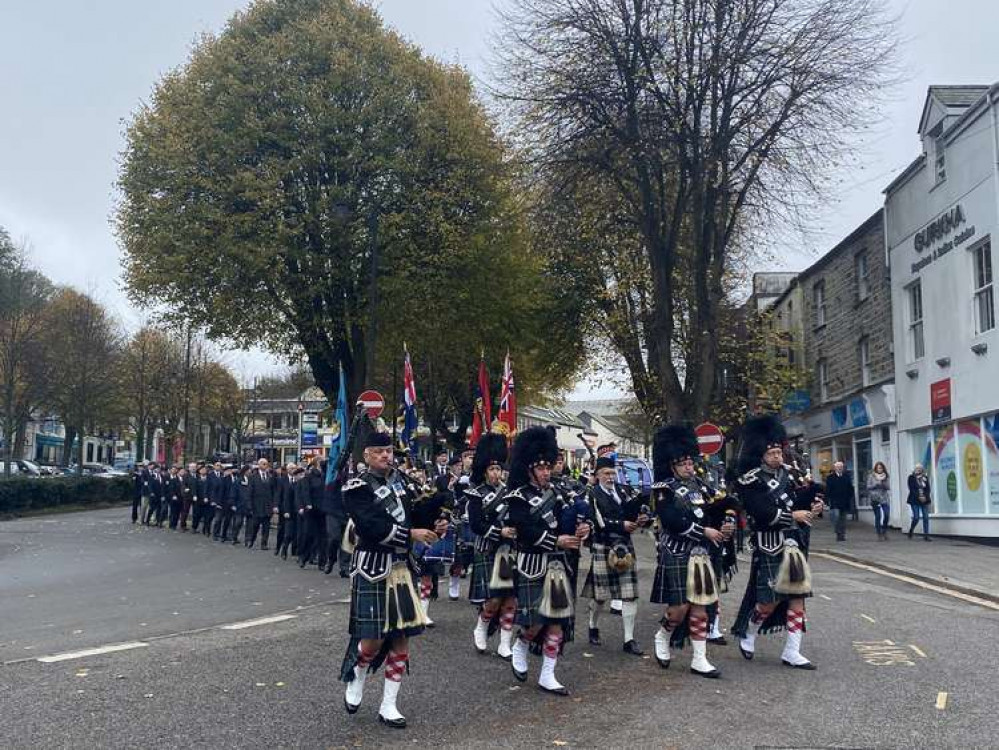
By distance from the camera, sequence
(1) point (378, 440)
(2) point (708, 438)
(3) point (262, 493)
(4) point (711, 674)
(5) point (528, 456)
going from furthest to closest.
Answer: (3) point (262, 493) → (2) point (708, 438) → (5) point (528, 456) → (4) point (711, 674) → (1) point (378, 440)

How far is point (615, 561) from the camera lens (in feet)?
30.9

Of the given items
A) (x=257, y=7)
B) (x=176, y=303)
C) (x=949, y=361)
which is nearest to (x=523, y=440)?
(x=949, y=361)

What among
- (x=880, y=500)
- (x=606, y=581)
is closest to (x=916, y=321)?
(x=880, y=500)

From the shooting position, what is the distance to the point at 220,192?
2559 centimetres

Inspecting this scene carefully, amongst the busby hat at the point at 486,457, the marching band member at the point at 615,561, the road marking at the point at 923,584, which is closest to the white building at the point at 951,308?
the road marking at the point at 923,584

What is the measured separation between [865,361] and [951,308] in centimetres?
676

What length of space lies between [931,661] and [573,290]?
25605 millimetres

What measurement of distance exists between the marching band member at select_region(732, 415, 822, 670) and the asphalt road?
0.33 metres

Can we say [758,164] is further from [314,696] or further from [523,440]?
[314,696]

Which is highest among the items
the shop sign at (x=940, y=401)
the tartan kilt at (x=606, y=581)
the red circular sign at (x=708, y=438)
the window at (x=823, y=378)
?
the window at (x=823, y=378)

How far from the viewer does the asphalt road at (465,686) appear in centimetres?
612

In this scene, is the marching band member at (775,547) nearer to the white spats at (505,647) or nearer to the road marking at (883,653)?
the road marking at (883,653)

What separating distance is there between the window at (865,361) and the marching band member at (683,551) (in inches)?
883

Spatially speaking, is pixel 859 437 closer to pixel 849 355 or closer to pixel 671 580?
pixel 849 355
